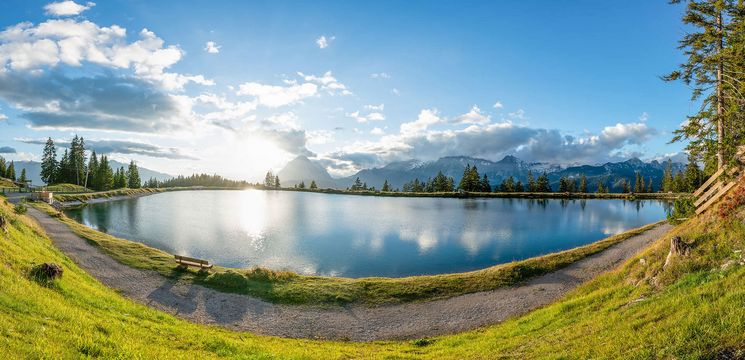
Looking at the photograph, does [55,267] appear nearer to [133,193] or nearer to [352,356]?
[352,356]

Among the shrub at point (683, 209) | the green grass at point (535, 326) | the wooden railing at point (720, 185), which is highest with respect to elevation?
the wooden railing at point (720, 185)

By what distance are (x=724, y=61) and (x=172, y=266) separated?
46304mm

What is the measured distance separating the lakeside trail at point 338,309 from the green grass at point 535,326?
2.12 meters

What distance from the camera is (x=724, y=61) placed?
23469 millimetres

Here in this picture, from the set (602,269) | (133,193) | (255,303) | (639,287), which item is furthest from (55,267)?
(133,193)

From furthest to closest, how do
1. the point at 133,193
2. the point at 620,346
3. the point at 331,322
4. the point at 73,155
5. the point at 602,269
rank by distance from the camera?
the point at 133,193, the point at 73,155, the point at 602,269, the point at 331,322, the point at 620,346

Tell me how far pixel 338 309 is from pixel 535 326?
1279cm

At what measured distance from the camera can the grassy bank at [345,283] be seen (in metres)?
25.0

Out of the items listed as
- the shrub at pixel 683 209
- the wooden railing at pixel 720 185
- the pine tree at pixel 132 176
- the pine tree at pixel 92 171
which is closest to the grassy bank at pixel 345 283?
the shrub at pixel 683 209

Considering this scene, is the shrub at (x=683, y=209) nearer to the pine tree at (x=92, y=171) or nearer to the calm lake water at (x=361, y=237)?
the calm lake water at (x=361, y=237)

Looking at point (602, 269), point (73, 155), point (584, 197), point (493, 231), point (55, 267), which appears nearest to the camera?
point (55, 267)

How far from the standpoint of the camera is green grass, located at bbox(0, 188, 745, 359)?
744cm

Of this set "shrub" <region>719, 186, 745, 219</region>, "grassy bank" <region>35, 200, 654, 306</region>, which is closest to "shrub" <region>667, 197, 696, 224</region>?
"shrub" <region>719, 186, 745, 219</region>

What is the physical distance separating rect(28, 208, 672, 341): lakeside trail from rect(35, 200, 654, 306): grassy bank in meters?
0.93
